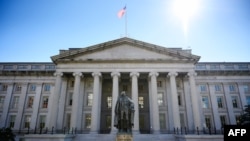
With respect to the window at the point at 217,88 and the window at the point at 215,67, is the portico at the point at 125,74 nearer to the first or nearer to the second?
the window at the point at 217,88

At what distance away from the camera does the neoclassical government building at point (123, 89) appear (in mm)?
28750

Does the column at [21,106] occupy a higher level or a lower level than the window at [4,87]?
lower

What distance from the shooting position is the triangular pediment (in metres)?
30.3

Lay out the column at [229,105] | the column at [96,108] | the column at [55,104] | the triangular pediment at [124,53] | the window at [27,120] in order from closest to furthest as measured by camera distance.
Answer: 1. the column at [96,108]
2. the column at [55,104]
3. the triangular pediment at [124,53]
4. the column at [229,105]
5. the window at [27,120]

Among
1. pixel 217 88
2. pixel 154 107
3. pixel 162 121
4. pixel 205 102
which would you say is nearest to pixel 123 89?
pixel 154 107

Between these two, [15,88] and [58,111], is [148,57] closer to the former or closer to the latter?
[58,111]

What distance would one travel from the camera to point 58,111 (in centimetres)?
2962

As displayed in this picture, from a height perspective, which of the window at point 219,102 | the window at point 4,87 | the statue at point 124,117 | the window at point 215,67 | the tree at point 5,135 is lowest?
the tree at point 5,135

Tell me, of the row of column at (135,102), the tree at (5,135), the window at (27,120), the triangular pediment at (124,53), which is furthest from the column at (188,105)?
the window at (27,120)

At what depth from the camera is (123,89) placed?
33.8 m

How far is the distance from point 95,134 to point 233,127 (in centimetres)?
2263

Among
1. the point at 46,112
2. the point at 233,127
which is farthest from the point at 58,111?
the point at 233,127

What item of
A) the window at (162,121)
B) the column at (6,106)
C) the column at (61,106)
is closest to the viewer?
the column at (61,106)

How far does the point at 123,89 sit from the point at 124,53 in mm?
7392
